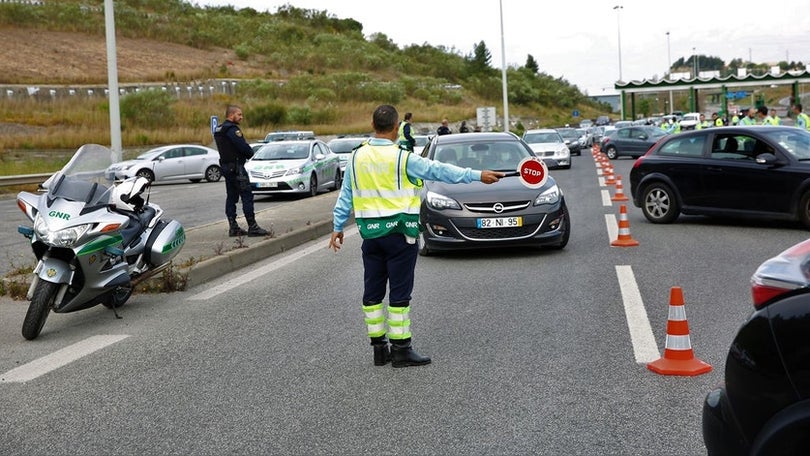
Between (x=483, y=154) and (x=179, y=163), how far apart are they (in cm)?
2197

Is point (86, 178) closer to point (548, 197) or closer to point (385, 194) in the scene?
point (385, 194)

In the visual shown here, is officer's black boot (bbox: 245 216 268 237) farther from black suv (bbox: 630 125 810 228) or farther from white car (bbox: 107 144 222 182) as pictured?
white car (bbox: 107 144 222 182)

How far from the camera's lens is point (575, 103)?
442ft

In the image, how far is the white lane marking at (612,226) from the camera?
12.9 m

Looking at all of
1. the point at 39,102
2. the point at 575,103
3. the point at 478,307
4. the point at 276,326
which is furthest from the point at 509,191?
the point at 575,103

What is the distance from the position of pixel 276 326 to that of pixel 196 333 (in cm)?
66

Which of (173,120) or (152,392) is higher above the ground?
(173,120)

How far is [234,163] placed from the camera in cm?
1320

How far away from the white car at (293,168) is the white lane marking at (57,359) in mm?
15233

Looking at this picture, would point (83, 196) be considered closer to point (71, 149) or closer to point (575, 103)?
point (71, 149)

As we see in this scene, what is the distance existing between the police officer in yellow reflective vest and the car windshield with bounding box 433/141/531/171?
20.4 feet

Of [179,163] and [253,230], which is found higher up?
[179,163]

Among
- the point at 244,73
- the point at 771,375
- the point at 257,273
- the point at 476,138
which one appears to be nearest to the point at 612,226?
the point at 476,138

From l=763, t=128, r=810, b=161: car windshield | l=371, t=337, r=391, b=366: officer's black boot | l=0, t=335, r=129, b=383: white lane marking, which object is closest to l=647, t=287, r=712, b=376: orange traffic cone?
l=371, t=337, r=391, b=366: officer's black boot
